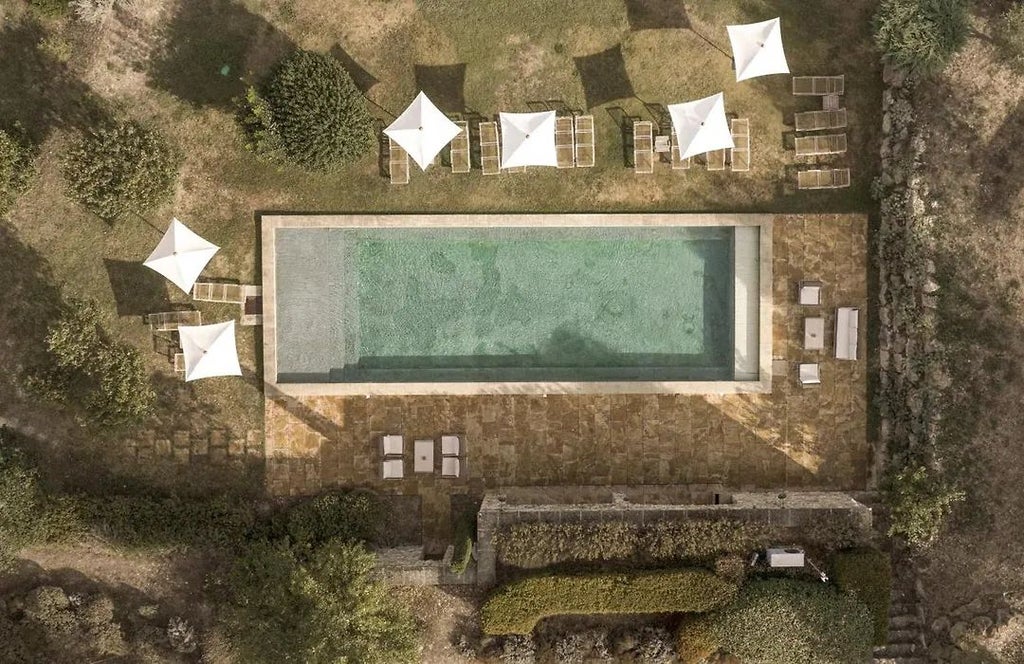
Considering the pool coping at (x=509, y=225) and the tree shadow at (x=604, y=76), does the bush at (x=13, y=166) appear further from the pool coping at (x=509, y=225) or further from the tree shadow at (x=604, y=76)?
the tree shadow at (x=604, y=76)

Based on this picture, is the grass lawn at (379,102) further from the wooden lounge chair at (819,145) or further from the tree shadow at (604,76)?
the wooden lounge chair at (819,145)

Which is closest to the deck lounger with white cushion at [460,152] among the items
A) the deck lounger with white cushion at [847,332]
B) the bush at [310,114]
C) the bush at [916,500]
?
the bush at [310,114]

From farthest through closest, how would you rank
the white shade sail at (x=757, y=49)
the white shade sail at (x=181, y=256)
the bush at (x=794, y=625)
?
the white shade sail at (x=757, y=49), the white shade sail at (x=181, y=256), the bush at (x=794, y=625)

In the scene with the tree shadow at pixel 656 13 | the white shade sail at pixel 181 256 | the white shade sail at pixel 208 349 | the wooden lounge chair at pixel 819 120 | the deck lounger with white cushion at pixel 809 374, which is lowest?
the deck lounger with white cushion at pixel 809 374

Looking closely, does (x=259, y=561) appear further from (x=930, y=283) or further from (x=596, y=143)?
(x=930, y=283)

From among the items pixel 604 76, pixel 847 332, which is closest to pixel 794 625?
pixel 847 332

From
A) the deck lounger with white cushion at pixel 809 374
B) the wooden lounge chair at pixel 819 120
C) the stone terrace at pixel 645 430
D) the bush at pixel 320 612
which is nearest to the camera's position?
the bush at pixel 320 612

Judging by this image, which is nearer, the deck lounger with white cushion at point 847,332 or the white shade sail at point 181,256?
the white shade sail at point 181,256

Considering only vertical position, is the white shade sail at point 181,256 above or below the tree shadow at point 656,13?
below
